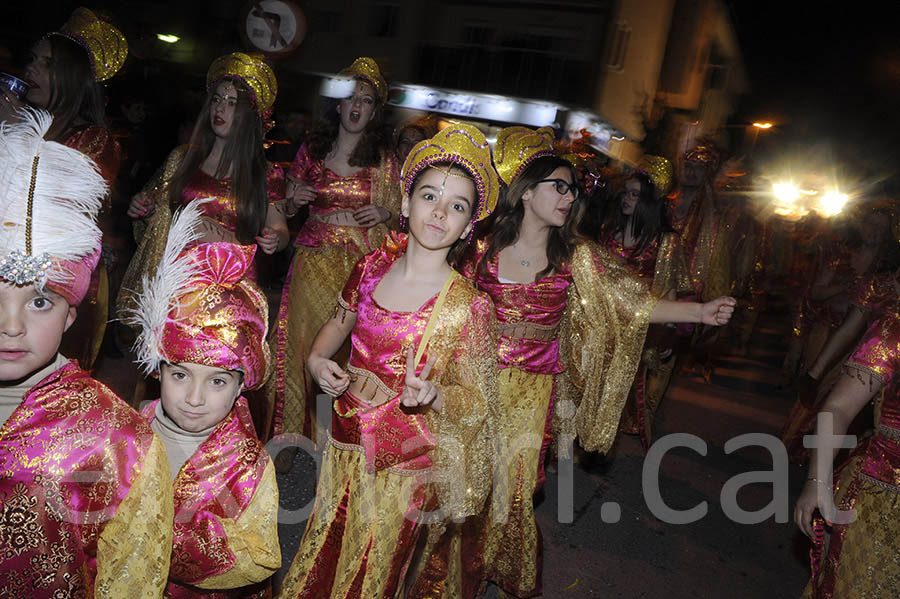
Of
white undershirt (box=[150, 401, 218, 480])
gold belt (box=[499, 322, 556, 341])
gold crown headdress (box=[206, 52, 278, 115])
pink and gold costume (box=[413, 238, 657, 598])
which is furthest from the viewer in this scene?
gold crown headdress (box=[206, 52, 278, 115])

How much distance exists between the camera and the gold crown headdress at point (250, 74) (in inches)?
146

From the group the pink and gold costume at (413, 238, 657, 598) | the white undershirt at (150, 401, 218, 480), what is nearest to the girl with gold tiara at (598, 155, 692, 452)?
the pink and gold costume at (413, 238, 657, 598)

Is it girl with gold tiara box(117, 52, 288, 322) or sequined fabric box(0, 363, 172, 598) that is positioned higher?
girl with gold tiara box(117, 52, 288, 322)

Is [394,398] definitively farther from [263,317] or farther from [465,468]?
[263,317]

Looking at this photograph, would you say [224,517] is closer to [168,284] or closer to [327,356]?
[168,284]

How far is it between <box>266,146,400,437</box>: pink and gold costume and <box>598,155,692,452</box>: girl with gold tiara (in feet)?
6.89

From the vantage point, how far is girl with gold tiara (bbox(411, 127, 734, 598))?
3.31m

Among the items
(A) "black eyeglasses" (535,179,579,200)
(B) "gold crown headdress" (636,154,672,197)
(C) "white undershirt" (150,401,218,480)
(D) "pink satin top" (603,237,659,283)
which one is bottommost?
(C) "white undershirt" (150,401,218,480)

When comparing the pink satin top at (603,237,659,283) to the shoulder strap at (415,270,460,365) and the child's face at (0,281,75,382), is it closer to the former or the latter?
the shoulder strap at (415,270,460,365)

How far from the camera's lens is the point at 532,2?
20688 millimetres

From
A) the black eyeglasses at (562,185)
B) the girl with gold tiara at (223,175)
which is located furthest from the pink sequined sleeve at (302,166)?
the black eyeglasses at (562,185)

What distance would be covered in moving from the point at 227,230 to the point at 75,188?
80.4 inches

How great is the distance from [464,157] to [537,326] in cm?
120

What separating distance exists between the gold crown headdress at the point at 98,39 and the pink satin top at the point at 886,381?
404 cm
